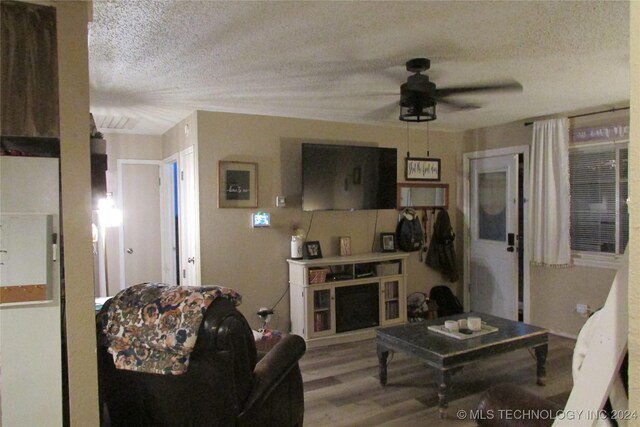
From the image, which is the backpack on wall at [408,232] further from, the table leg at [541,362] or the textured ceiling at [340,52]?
the table leg at [541,362]

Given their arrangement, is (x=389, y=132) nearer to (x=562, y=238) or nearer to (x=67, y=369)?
(x=562, y=238)

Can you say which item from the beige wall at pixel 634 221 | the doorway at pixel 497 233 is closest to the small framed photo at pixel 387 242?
the doorway at pixel 497 233

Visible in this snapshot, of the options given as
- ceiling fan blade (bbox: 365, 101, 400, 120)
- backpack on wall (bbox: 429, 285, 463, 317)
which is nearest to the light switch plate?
ceiling fan blade (bbox: 365, 101, 400, 120)

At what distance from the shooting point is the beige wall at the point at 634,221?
550 mm

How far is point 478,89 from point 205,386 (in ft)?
8.51

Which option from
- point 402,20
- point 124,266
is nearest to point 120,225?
point 124,266

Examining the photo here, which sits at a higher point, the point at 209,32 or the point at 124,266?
the point at 209,32

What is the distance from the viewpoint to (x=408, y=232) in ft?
17.1

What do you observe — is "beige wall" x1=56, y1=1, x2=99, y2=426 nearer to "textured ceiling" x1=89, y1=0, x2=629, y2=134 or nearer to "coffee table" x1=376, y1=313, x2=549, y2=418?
"textured ceiling" x1=89, y1=0, x2=629, y2=134

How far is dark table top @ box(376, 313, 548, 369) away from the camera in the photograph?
287 cm

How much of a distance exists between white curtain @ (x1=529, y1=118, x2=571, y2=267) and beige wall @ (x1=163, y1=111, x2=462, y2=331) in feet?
5.55

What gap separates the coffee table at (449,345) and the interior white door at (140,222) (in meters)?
3.51

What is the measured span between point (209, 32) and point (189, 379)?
180 centimetres

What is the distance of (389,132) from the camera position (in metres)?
5.25
